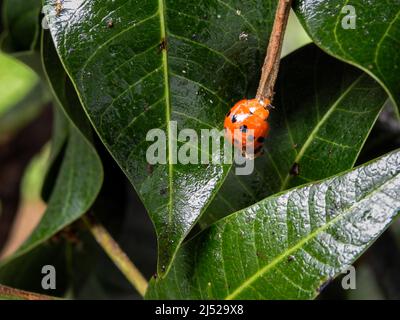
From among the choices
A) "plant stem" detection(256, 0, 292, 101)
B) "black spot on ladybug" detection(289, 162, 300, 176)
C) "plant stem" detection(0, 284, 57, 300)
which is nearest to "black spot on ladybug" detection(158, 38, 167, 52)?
"plant stem" detection(256, 0, 292, 101)

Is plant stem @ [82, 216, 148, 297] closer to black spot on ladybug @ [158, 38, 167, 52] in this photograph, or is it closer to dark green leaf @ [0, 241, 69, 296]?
dark green leaf @ [0, 241, 69, 296]

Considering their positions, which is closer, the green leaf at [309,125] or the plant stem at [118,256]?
the green leaf at [309,125]

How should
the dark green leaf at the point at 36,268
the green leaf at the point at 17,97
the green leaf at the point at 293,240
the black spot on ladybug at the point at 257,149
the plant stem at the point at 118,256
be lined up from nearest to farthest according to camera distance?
the green leaf at the point at 293,240
the black spot on ladybug at the point at 257,149
the plant stem at the point at 118,256
the dark green leaf at the point at 36,268
the green leaf at the point at 17,97

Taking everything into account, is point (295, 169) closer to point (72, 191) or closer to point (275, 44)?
point (275, 44)

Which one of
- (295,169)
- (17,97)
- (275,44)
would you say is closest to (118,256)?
(295,169)

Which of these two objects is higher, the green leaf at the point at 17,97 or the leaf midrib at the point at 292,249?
the leaf midrib at the point at 292,249

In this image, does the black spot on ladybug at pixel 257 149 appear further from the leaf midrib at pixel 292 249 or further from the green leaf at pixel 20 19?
the green leaf at pixel 20 19

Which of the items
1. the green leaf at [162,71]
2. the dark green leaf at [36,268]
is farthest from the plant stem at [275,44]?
the dark green leaf at [36,268]

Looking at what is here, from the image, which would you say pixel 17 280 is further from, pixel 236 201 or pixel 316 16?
pixel 316 16
